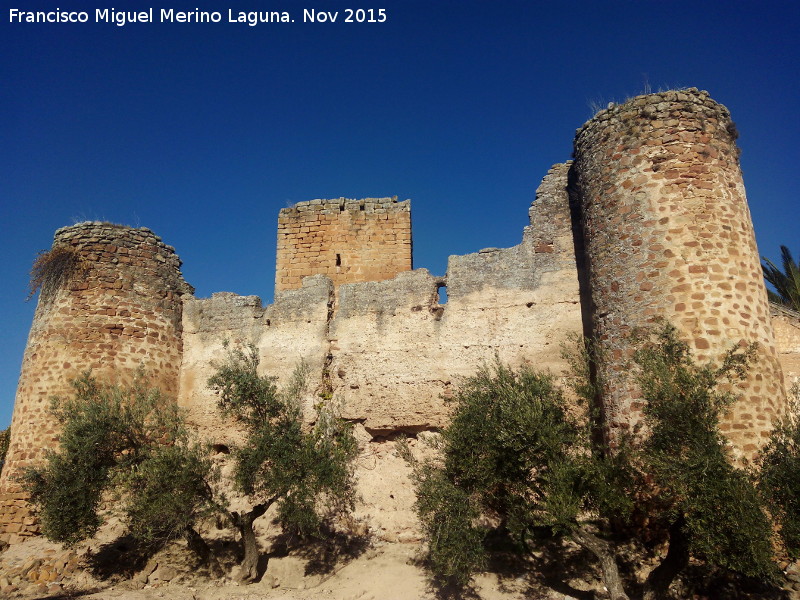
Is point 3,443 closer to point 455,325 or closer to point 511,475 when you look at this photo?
point 455,325

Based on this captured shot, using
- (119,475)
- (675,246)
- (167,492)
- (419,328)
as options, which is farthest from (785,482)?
(119,475)

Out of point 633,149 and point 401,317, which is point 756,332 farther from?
point 401,317

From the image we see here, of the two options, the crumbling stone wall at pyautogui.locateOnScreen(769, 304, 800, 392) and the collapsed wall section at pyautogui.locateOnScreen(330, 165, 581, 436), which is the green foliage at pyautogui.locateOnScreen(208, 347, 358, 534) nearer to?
the collapsed wall section at pyautogui.locateOnScreen(330, 165, 581, 436)

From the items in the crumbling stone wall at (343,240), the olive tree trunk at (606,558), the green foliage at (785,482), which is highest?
the crumbling stone wall at (343,240)

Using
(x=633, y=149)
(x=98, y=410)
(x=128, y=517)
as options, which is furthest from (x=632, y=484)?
(x=98, y=410)

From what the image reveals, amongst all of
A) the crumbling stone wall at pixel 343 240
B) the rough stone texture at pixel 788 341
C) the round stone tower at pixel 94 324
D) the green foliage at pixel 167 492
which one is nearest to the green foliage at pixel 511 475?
the green foliage at pixel 167 492

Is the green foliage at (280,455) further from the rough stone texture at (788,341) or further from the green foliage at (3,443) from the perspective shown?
the green foliage at (3,443)

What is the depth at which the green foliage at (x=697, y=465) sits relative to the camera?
6664mm

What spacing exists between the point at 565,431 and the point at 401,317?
14.6 ft

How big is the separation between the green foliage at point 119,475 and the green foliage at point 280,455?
31.9 inches

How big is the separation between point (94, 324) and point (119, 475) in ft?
13.9

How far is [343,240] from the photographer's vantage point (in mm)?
14000

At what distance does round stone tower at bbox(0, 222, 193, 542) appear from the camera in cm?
1170

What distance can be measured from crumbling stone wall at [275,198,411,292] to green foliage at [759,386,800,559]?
26.3 feet
